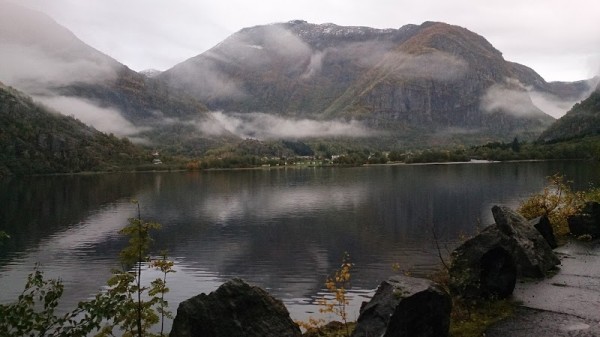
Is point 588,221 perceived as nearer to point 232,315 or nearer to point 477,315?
point 477,315

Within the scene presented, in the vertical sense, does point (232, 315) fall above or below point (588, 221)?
below

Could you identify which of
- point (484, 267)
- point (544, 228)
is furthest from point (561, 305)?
point (544, 228)

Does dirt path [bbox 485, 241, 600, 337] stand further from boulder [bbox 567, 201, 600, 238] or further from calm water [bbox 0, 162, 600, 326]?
calm water [bbox 0, 162, 600, 326]

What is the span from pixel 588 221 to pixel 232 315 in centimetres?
2799

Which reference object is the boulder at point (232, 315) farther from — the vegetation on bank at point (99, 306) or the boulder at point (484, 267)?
the boulder at point (484, 267)

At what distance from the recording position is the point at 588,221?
111ft

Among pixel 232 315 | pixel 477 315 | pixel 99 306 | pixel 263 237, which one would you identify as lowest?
pixel 263 237

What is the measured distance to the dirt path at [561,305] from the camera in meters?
16.5

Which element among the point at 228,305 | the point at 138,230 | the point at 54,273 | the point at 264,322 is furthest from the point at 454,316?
the point at 54,273

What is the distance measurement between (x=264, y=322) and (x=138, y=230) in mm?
5589

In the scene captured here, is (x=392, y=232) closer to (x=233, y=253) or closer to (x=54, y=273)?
(x=233, y=253)

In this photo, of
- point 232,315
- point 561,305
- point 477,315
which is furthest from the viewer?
point 561,305

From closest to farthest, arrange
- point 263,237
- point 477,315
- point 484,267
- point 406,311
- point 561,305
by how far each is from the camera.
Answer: point 406,311 < point 477,315 < point 561,305 < point 484,267 < point 263,237

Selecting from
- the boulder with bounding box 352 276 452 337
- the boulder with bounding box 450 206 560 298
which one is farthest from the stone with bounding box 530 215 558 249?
the boulder with bounding box 352 276 452 337
